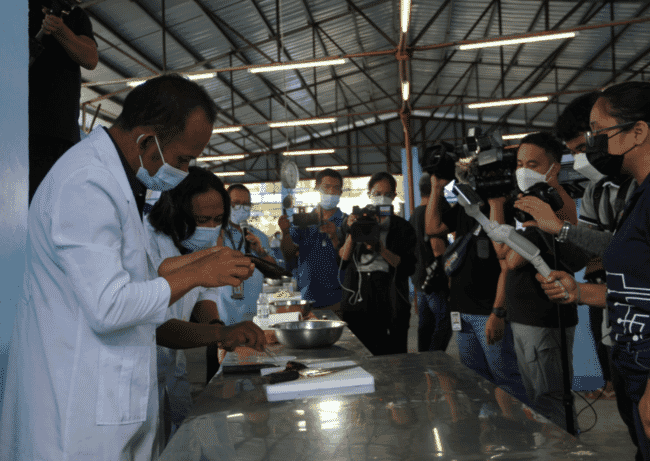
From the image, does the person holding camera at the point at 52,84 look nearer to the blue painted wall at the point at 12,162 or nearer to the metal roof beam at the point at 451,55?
the blue painted wall at the point at 12,162

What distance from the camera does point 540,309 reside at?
2059mm

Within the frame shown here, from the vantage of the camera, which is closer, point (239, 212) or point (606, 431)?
point (606, 431)

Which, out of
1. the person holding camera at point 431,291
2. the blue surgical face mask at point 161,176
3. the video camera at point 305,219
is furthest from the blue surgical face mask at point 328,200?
the blue surgical face mask at point 161,176

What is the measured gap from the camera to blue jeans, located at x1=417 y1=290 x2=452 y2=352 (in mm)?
3369

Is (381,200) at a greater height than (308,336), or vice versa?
(381,200)

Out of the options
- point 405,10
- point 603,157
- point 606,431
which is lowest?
point 606,431

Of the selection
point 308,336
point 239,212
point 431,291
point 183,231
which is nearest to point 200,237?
point 183,231

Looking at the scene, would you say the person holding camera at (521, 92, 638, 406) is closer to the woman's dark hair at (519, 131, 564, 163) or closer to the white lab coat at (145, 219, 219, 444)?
the woman's dark hair at (519, 131, 564, 163)

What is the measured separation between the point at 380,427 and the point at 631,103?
3.47 ft

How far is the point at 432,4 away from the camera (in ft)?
33.0

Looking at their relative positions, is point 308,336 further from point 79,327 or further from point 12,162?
point 12,162

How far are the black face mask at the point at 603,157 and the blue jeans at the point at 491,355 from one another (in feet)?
3.77

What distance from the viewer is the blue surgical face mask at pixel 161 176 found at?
1151 mm

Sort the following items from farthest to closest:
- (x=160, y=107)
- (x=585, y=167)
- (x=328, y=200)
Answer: (x=328, y=200), (x=585, y=167), (x=160, y=107)
